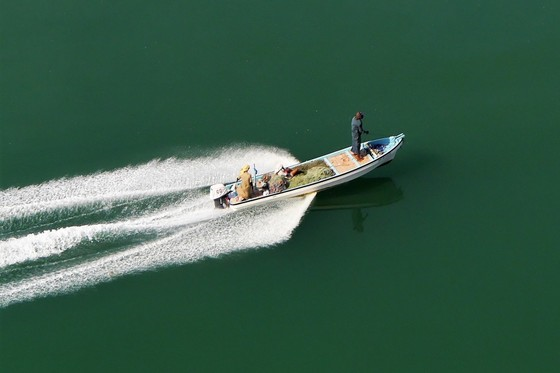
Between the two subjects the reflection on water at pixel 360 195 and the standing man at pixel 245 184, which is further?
the reflection on water at pixel 360 195

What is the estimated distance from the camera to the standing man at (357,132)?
21141 millimetres

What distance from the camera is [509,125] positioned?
917 inches

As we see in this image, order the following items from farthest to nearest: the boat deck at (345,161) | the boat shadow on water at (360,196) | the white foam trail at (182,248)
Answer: the boat shadow on water at (360,196)
the boat deck at (345,161)
the white foam trail at (182,248)

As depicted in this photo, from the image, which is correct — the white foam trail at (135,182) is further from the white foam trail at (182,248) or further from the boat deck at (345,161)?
the white foam trail at (182,248)

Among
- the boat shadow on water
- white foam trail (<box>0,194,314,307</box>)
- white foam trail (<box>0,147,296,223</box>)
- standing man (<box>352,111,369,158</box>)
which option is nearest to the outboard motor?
white foam trail (<box>0,194,314,307</box>)

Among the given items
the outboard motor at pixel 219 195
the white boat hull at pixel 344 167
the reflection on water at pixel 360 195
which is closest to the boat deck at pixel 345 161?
the white boat hull at pixel 344 167

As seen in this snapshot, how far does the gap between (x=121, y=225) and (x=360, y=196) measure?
7667 mm

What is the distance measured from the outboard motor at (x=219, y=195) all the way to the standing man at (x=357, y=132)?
425cm

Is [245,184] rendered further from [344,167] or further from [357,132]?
[357,132]

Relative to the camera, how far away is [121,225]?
2112cm

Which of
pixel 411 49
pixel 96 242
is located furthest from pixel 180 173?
pixel 411 49

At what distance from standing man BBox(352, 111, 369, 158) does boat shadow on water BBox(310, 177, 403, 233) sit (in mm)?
1226

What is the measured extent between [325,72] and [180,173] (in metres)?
6.67

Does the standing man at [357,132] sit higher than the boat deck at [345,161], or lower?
higher
